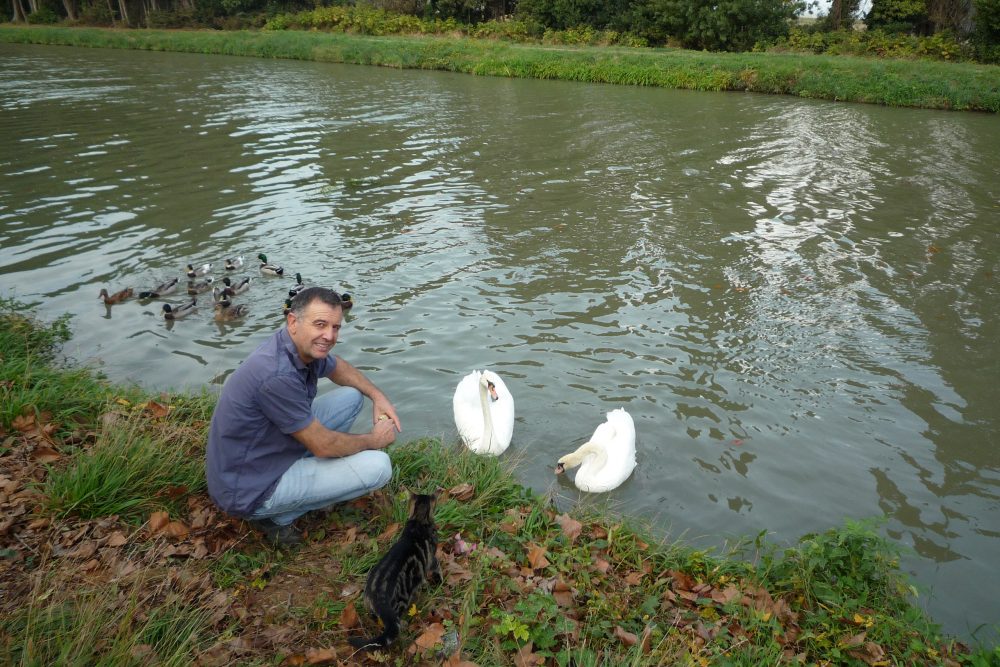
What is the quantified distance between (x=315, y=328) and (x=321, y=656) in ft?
5.90

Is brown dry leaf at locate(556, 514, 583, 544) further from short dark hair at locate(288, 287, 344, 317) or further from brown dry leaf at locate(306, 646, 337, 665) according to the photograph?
short dark hair at locate(288, 287, 344, 317)

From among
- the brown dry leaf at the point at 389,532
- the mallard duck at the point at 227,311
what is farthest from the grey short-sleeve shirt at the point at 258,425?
the mallard duck at the point at 227,311

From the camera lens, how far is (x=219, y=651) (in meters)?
3.43

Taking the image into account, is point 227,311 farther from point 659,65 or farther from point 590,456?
point 659,65

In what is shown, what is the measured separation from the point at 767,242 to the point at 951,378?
4582mm

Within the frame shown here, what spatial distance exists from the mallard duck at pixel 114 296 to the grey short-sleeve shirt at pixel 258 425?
5.75 meters

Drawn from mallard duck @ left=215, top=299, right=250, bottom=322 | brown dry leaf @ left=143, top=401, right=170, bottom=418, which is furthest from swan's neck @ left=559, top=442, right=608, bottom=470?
mallard duck @ left=215, top=299, right=250, bottom=322

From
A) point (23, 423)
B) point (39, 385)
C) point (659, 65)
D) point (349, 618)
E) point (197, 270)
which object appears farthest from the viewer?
point (659, 65)

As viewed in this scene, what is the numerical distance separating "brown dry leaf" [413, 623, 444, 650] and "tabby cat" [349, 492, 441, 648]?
0.51ft

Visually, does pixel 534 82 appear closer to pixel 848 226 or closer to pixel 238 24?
pixel 848 226

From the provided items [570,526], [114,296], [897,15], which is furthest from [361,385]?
[897,15]

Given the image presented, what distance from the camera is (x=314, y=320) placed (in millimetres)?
4180

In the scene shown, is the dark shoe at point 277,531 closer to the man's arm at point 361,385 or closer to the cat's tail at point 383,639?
the man's arm at point 361,385

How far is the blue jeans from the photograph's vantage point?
435 cm
